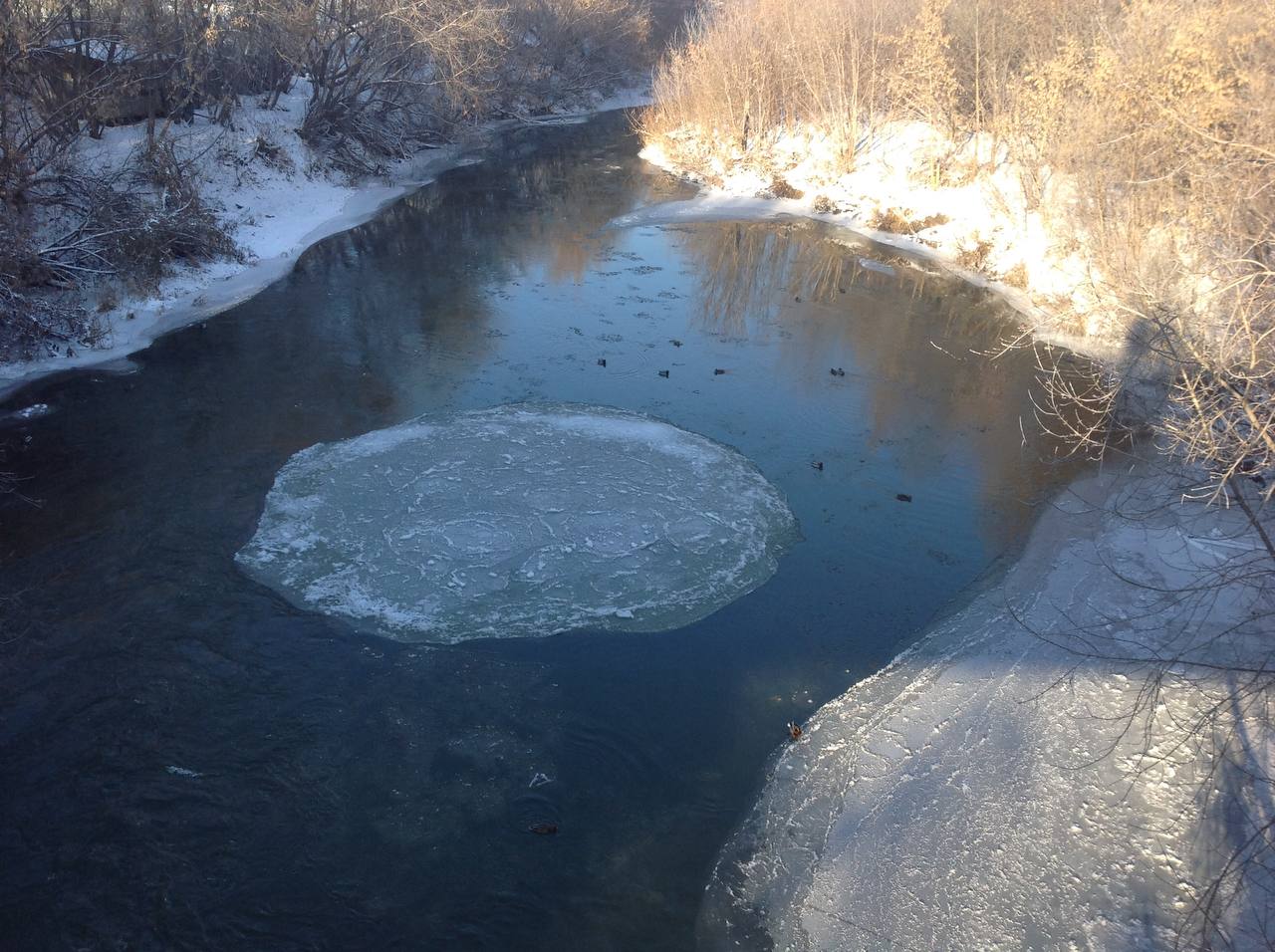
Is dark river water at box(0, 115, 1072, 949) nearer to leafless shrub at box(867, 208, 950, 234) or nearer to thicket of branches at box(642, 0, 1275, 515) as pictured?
thicket of branches at box(642, 0, 1275, 515)

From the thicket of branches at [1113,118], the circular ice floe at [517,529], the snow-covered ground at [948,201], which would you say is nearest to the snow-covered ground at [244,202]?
the circular ice floe at [517,529]

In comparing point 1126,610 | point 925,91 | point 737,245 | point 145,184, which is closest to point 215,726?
point 1126,610

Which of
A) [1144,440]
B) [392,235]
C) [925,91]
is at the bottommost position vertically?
[1144,440]

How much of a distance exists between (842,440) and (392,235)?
1338 centimetres

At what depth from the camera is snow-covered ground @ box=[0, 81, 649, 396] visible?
47.2 ft

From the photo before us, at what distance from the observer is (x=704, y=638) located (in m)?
7.98

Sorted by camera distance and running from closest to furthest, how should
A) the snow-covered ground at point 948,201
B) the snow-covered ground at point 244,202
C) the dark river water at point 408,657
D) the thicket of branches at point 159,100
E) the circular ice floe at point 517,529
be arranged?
the dark river water at point 408,657 < the circular ice floe at point 517,529 < the thicket of branches at point 159,100 < the snow-covered ground at point 244,202 < the snow-covered ground at point 948,201

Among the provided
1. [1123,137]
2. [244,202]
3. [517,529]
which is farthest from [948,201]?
[517,529]

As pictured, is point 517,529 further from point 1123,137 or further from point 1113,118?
point 1113,118

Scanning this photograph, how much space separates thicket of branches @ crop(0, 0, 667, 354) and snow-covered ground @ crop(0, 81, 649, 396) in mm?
393

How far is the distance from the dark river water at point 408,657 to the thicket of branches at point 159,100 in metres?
2.04

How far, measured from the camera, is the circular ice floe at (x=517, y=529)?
26.9ft

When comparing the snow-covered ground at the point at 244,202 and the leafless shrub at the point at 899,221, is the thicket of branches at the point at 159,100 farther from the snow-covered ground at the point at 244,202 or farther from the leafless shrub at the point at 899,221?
the leafless shrub at the point at 899,221

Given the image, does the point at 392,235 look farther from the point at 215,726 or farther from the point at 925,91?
the point at 215,726
